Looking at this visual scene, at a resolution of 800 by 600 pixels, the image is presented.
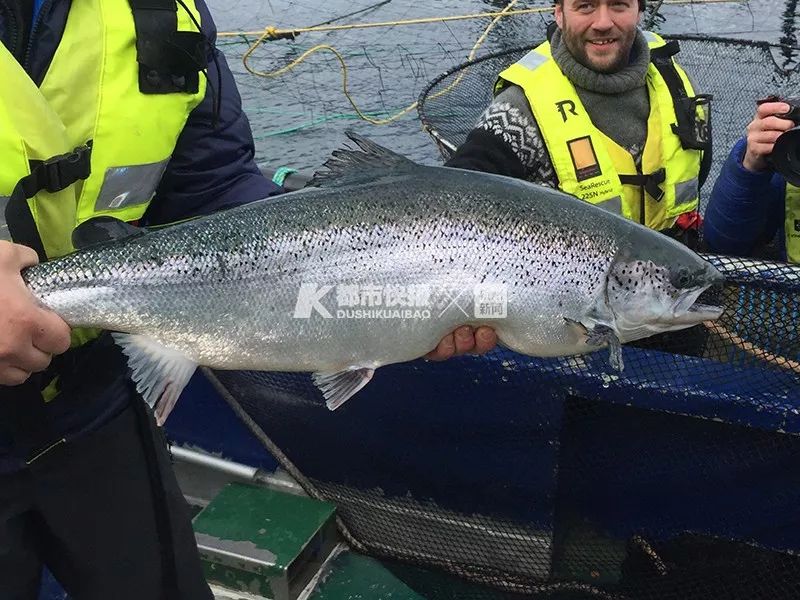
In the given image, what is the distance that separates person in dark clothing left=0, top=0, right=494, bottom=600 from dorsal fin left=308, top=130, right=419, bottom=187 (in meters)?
0.26

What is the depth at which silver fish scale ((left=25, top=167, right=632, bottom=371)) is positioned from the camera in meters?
2.16

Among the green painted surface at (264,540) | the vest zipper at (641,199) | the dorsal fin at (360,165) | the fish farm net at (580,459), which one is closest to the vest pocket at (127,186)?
the dorsal fin at (360,165)

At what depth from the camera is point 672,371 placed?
2764 mm

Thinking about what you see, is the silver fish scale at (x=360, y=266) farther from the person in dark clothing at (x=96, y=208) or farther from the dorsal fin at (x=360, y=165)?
the person in dark clothing at (x=96, y=208)

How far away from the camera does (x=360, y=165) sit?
2.30 m

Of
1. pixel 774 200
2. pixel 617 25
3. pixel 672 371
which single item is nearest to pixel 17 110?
pixel 672 371

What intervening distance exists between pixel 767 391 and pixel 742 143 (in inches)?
49.7

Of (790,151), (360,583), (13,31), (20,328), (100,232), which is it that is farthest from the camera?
(360,583)

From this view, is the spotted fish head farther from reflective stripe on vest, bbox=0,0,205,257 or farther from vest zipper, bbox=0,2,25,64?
vest zipper, bbox=0,2,25,64

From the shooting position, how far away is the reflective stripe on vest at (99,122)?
202cm

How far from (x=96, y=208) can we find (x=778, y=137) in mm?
2430

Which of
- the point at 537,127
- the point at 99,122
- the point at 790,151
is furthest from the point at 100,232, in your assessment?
the point at 790,151

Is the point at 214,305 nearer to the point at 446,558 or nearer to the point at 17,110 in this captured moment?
the point at 17,110

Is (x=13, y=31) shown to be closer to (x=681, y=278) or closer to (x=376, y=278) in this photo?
(x=376, y=278)
